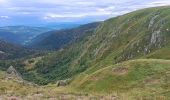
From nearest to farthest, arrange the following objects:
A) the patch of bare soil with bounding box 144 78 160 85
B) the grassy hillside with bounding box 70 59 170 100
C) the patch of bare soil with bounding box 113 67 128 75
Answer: the grassy hillside with bounding box 70 59 170 100 < the patch of bare soil with bounding box 144 78 160 85 < the patch of bare soil with bounding box 113 67 128 75

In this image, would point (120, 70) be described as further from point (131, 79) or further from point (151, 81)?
point (151, 81)

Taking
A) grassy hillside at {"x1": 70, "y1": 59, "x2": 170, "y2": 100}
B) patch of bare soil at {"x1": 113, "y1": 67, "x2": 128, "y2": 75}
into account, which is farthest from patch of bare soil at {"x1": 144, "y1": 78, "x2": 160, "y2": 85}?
patch of bare soil at {"x1": 113, "y1": 67, "x2": 128, "y2": 75}

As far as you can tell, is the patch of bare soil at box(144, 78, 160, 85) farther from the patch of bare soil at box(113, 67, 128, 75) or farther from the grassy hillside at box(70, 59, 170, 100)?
the patch of bare soil at box(113, 67, 128, 75)

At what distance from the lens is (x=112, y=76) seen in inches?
2414

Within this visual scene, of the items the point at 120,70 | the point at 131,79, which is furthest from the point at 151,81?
the point at 120,70

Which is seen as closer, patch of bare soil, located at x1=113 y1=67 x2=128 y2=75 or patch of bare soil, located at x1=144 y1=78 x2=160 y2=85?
patch of bare soil, located at x1=144 y1=78 x2=160 y2=85

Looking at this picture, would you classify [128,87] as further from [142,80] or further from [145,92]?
[145,92]

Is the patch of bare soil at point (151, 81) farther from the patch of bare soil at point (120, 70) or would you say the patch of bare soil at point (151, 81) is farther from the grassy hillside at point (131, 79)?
the patch of bare soil at point (120, 70)

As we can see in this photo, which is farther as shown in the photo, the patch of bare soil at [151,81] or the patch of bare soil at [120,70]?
the patch of bare soil at [120,70]

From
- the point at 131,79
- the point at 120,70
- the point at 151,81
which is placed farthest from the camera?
the point at 120,70

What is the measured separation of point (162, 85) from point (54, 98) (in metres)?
19.6

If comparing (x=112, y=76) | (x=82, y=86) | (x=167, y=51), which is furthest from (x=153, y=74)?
(x=167, y=51)

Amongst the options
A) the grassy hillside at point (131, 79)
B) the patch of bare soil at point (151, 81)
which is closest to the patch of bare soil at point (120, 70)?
the grassy hillside at point (131, 79)

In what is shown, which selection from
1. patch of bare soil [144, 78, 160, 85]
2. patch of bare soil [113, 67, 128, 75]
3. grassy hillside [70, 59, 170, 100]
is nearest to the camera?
grassy hillside [70, 59, 170, 100]
